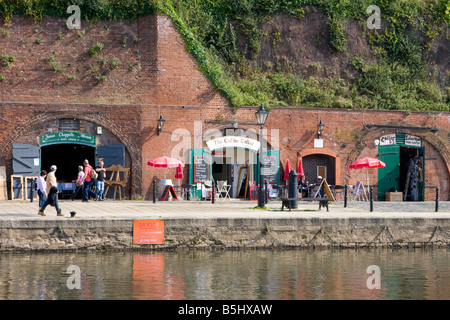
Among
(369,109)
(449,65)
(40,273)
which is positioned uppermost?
(449,65)

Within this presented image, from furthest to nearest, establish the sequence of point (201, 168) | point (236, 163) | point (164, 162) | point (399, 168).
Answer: point (399, 168) → point (236, 163) → point (201, 168) → point (164, 162)

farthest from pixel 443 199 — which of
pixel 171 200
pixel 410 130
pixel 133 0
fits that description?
pixel 133 0

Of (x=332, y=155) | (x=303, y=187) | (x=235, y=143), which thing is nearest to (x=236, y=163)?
(x=235, y=143)

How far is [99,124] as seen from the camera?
25.6m

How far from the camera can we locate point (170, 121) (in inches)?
1026

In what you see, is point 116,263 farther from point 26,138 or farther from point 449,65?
point 449,65

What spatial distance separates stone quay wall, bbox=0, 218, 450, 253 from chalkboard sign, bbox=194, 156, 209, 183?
8.86 metres

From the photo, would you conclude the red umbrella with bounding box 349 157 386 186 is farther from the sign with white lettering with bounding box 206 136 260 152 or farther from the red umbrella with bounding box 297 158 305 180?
the sign with white lettering with bounding box 206 136 260 152

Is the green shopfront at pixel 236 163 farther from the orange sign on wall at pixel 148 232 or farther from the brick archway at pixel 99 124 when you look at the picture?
the orange sign on wall at pixel 148 232

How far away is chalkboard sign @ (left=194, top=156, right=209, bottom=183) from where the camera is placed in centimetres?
2630

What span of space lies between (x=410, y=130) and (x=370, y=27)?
5.40m

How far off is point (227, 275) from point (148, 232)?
3726 mm

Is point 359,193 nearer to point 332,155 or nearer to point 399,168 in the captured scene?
point 332,155

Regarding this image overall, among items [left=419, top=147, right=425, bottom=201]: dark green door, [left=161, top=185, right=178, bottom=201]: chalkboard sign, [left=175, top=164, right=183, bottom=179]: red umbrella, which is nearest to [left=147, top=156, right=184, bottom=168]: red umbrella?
[left=161, top=185, right=178, bottom=201]: chalkboard sign
